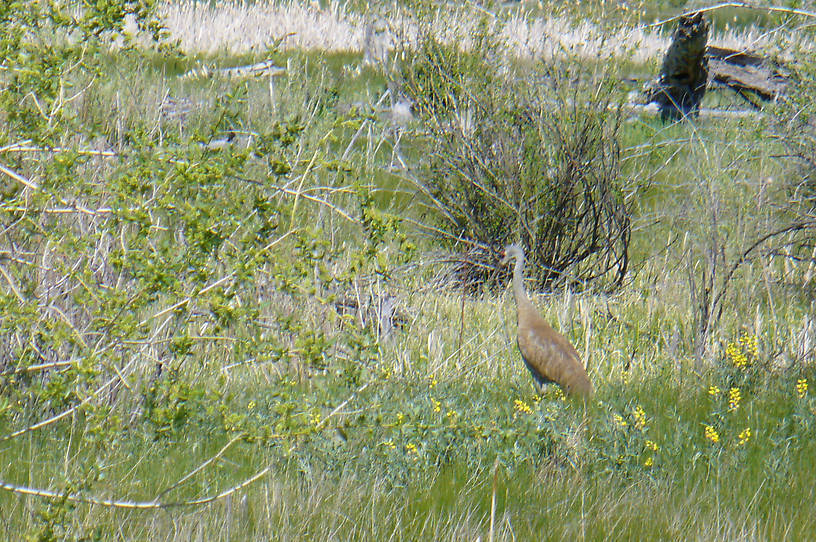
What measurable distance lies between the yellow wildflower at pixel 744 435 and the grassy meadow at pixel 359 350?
2 cm

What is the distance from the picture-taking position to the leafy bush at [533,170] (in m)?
8.10

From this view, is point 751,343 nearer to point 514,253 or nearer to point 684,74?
point 514,253

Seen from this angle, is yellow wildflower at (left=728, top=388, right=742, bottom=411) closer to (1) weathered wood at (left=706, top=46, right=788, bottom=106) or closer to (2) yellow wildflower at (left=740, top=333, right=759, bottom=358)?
(2) yellow wildflower at (left=740, top=333, right=759, bottom=358)

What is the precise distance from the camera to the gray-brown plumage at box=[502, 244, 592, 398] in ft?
18.2

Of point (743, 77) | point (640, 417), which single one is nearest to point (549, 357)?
point (640, 417)

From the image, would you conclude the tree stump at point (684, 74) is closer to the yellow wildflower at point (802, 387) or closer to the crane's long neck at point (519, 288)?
the crane's long neck at point (519, 288)

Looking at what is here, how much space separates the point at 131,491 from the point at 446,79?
5802mm

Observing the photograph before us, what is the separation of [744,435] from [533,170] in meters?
3.68

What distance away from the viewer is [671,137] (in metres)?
12.9

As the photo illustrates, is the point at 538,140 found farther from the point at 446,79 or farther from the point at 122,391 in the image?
the point at 122,391

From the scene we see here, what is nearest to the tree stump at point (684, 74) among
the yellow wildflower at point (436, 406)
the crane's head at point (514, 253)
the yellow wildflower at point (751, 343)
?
the crane's head at point (514, 253)

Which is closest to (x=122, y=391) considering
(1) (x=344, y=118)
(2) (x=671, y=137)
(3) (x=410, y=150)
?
(1) (x=344, y=118)

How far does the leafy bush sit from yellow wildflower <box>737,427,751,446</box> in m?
3.13

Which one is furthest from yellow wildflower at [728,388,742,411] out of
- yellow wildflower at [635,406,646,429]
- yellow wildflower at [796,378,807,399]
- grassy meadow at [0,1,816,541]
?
yellow wildflower at [635,406,646,429]
